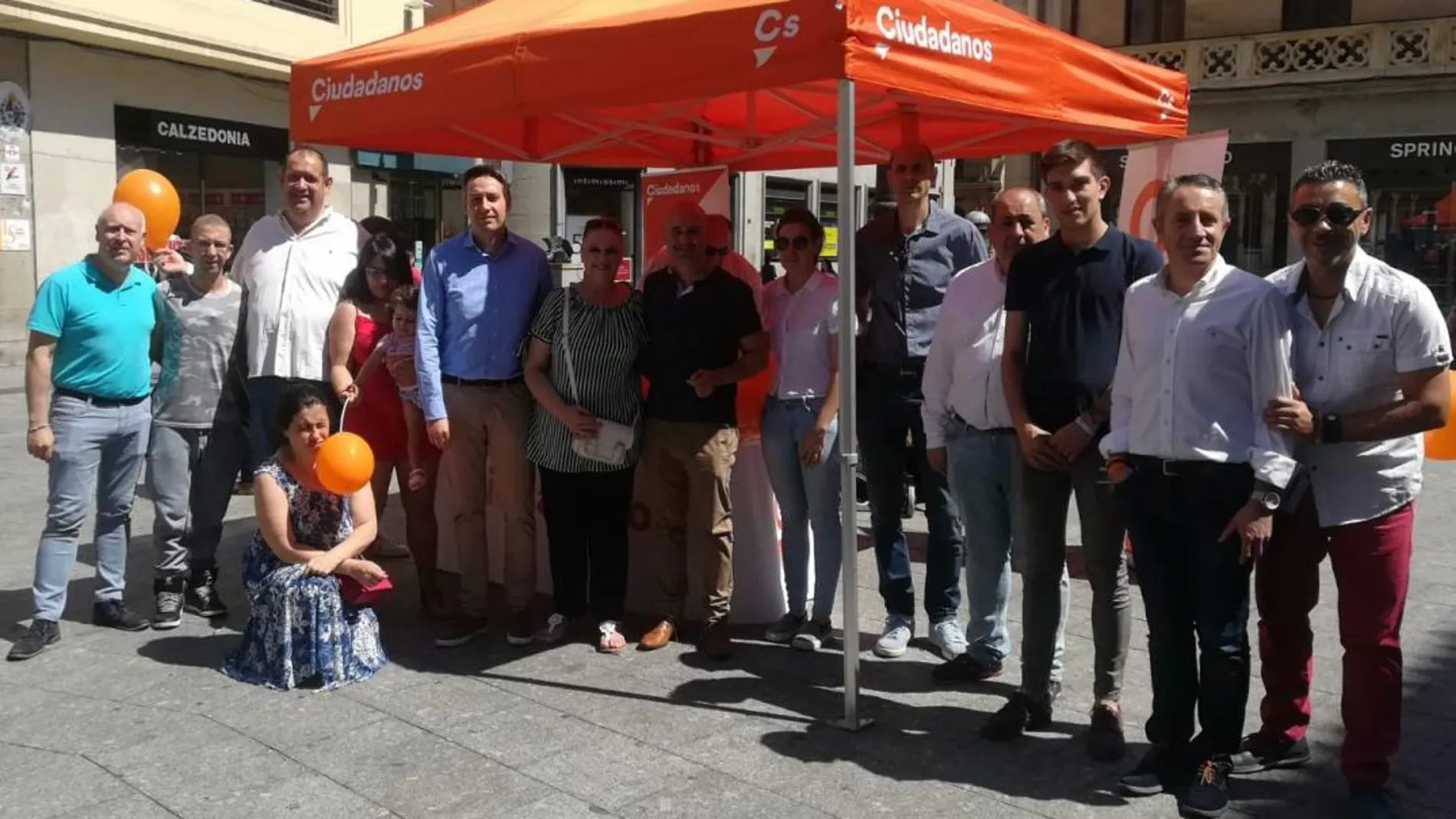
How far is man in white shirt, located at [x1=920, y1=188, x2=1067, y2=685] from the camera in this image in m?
4.29

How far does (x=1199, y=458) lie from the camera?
3314 mm

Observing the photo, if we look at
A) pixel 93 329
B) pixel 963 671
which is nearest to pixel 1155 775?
pixel 963 671

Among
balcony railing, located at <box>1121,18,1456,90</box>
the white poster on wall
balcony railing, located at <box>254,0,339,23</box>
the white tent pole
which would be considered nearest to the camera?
the white tent pole

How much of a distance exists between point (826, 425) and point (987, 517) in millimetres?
760

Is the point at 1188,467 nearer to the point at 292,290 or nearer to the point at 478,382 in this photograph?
the point at 478,382

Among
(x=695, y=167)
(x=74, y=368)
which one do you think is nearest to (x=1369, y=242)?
(x=695, y=167)

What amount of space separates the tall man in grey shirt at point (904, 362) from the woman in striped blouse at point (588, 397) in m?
0.97

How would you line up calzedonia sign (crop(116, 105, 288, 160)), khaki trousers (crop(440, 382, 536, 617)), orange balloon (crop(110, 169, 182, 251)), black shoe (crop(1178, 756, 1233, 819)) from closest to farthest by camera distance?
black shoe (crop(1178, 756, 1233, 819)) → khaki trousers (crop(440, 382, 536, 617)) → orange balloon (crop(110, 169, 182, 251)) → calzedonia sign (crop(116, 105, 288, 160))

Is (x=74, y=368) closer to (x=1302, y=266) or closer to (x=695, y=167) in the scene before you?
(x=695, y=167)

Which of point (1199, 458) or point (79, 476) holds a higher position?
point (1199, 458)

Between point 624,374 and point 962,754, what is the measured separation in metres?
2.03

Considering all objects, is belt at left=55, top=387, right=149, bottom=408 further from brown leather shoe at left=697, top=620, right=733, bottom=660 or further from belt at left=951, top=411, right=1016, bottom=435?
belt at left=951, top=411, right=1016, bottom=435

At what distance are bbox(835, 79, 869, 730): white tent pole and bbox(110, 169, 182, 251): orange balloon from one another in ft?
11.9

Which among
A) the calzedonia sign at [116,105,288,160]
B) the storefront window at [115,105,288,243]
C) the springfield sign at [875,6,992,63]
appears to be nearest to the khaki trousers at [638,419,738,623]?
the springfield sign at [875,6,992,63]
